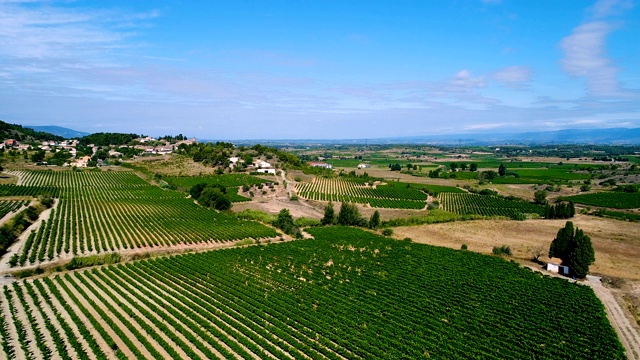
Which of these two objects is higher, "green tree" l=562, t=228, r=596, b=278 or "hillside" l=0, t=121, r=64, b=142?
"hillside" l=0, t=121, r=64, b=142

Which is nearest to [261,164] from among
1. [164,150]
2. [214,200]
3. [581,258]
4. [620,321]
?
[214,200]

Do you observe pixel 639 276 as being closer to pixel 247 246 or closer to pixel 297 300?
pixel 297 300

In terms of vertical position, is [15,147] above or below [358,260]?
above

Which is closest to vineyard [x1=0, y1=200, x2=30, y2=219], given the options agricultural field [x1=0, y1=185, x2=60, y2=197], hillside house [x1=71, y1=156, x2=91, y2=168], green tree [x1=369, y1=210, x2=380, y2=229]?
agricultural field [x1=0, y1=185, x2=60, y2=197]

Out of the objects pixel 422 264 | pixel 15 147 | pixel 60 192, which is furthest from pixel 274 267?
pixel 15 147

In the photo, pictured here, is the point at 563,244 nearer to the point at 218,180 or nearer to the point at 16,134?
the point at 218,180

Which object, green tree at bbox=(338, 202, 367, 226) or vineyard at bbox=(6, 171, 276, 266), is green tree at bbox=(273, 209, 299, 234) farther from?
green tree at bbox=(338, 202, 367, 226)
